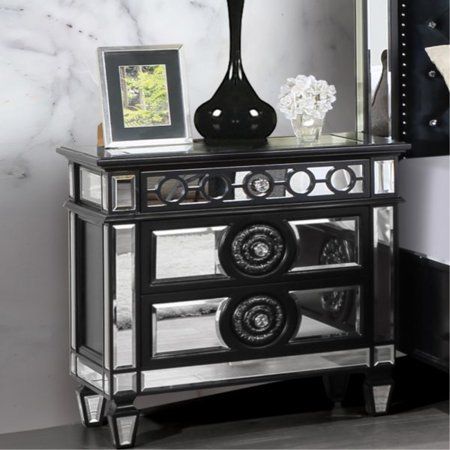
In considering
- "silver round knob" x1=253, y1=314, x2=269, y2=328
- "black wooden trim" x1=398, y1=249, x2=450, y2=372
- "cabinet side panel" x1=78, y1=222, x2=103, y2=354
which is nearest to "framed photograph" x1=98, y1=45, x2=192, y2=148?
"cabinet side panel" x1=78, y1=222, x2=103, y2=354

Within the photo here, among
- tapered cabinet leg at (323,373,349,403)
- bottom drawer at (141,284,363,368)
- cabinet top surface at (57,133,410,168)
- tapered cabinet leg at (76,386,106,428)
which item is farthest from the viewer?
tapered cabinet leg at (323,373,349,403)

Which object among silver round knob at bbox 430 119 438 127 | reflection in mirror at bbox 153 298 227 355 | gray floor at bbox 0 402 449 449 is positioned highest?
silver round knob at bbox 430 119 438 127

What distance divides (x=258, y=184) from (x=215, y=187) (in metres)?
0.12

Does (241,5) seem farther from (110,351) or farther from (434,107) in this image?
(110,351)

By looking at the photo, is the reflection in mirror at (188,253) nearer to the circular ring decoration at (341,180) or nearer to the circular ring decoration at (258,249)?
the circular ring decoration at (258,249)

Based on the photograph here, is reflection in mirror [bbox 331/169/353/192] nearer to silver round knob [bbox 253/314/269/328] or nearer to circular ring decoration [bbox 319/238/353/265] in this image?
circular ring decoration [bbox 319/238/353/265]

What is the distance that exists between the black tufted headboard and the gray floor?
2.66 ft

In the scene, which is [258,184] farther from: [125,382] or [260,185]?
[125,382]

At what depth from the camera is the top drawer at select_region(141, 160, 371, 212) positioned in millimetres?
2932

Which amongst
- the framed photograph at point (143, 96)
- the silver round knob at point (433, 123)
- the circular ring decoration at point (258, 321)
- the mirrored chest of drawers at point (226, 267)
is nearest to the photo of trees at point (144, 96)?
the framed photograph at point (143, 96)

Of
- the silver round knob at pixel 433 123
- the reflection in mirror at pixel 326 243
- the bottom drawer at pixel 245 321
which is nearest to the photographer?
the bottom drawer at pixel 245 321

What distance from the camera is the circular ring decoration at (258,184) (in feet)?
9.85

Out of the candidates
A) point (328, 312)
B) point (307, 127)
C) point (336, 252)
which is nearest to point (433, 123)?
point (307, 127)

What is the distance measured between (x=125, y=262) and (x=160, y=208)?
16 centimetres
